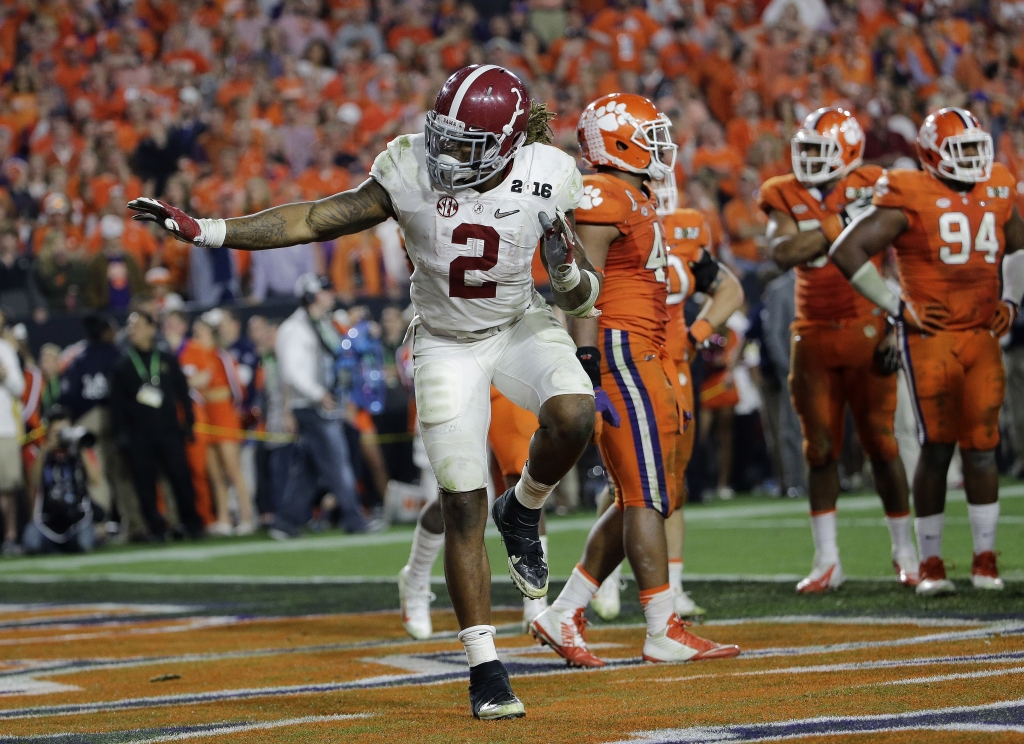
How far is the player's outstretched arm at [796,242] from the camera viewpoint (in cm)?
680

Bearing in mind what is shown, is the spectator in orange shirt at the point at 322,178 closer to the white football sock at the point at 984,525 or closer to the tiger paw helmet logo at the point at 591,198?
the white football sock at the point at 984,525

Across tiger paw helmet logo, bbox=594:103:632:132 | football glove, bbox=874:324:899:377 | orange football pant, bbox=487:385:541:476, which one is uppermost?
tiger paw helmet logo, bbox=594:103:632:132

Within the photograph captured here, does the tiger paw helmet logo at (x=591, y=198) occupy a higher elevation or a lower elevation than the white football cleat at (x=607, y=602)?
higher

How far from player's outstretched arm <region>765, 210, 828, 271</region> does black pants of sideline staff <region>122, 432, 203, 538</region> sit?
7.17 metres

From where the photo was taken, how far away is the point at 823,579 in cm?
688

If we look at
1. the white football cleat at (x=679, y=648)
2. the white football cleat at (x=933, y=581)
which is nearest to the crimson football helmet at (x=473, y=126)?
the white football cleat at (x=679, y=648)

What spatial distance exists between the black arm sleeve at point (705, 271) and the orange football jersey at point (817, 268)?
1.94 ft

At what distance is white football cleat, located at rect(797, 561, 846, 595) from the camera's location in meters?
6.83

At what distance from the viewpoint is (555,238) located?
4355 millimetres

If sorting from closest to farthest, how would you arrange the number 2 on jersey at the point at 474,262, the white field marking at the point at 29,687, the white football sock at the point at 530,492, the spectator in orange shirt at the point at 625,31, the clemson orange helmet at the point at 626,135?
the number 2 on jersey at the point at 474,262 → the white football sock at the point at 530,492 → the white field marking at the point at 29,687 → the clemson orange helmet at the point at 626,135 → the spectator in orange shirt at the point at 625,31

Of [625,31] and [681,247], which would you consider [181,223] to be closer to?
[681,247]

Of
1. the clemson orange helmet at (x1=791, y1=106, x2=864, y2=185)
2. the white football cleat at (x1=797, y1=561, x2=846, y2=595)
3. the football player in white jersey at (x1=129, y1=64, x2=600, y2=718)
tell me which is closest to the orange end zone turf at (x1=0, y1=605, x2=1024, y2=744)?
the football player in white jersey at (x1=129, y1=64, x2=600, y2=718)

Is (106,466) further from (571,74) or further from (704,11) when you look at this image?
(704,11)

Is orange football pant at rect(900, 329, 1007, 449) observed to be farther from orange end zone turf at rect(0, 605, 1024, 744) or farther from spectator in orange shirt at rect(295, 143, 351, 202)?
spectator in orange shirt at rect(295, 143, 351, 202)
